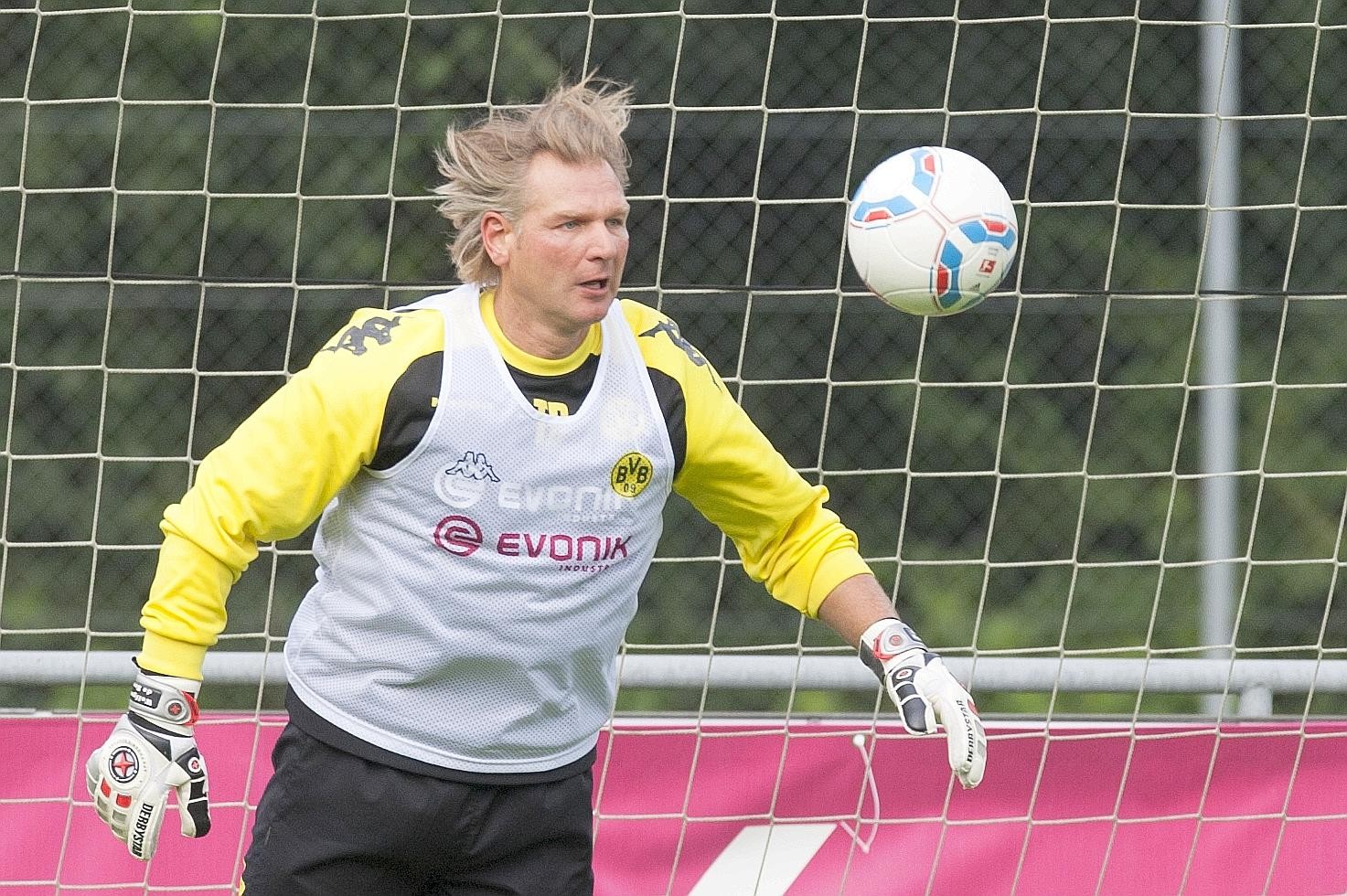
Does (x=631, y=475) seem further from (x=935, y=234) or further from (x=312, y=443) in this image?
(x=935, y=234)

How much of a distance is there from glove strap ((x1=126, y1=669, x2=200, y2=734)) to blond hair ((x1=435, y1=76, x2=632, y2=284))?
768mm

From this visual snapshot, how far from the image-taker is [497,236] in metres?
2.84

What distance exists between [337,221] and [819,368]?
183 centimetres

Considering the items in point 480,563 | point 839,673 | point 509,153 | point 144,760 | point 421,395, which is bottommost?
point 839,673

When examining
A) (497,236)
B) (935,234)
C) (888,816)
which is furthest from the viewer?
(888,816)

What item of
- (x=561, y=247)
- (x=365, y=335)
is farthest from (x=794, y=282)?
(x=365, y=335)

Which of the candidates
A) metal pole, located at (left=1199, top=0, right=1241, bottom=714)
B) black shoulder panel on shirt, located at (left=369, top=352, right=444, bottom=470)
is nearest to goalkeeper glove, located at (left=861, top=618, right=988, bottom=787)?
black shoulder panel on shirt, located at (left=369, top=352, right=444, bottom=470)

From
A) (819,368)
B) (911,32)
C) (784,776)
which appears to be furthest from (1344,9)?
(784,776)

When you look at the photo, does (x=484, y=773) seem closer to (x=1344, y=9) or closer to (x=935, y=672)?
(x=935, y=672)

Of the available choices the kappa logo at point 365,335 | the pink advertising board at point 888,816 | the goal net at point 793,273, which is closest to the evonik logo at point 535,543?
the kappa logo at point 365,335

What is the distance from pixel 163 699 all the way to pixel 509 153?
3.21 ft

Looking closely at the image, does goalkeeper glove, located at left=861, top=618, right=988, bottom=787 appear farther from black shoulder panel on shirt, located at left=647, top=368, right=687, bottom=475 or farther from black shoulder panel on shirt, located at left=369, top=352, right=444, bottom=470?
black shoulder panel on shirt, located at left=369, top=352, right=444, bottom=470

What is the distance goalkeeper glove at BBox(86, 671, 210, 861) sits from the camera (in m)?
2.64

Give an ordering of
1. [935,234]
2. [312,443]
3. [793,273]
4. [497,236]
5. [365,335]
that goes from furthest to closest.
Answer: [793,273] < [935,234] < [497,236] < [365,335] < [312,443]
